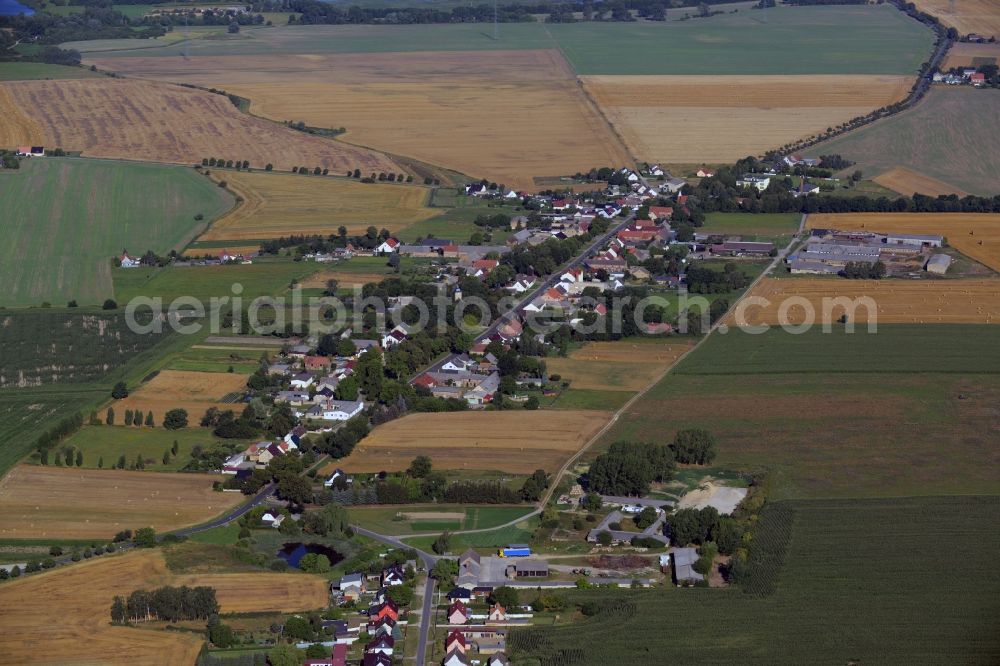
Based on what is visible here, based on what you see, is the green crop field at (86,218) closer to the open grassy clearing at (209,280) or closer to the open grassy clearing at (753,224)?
the open grassy clearing at (209,280)

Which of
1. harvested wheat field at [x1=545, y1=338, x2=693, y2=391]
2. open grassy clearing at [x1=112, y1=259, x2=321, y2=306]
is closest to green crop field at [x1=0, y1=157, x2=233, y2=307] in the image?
open grassy clearing at [x1=112, y1=259, x2=321, y2=306]

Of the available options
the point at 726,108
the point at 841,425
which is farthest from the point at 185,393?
the point at 726,108

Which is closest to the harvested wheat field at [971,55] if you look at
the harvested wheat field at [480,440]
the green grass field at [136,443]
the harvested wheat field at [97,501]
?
the harvested wheat field at [480,440]

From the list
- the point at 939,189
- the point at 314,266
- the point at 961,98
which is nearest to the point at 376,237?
the point at 314,266

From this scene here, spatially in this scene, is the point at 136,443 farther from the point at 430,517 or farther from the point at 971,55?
the point at 971,55

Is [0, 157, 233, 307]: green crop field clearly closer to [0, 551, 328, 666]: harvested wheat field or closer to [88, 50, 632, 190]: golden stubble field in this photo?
[88, 50, 632, 190]: golden stubble field

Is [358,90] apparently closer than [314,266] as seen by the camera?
No

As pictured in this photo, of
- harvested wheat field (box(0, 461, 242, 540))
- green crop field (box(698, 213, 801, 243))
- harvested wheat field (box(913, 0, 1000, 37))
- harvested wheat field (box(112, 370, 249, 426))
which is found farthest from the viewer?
harvested wheat field (box(913, 0, 1000, 37))

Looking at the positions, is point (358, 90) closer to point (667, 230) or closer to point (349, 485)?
point (667, 230)
